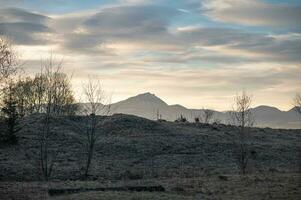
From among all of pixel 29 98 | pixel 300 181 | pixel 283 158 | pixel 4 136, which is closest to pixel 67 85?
pixel 29 98

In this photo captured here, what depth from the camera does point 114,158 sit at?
1692 inches

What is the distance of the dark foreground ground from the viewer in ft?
80.4

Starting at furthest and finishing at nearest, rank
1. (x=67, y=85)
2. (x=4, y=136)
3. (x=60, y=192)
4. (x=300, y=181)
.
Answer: (x=67, y=85) → (x=4, y=136) → (x=300, y=181) → (x=60, y=192)

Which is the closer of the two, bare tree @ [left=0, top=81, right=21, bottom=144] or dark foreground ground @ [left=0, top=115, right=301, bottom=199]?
dark foreground ground @ [left=0, top=115, right=301, bottom=199]

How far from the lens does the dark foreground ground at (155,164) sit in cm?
2450

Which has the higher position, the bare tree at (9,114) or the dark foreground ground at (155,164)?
the bare tree at (9,114)

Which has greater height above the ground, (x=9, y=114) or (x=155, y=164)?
(x=9, y=114)

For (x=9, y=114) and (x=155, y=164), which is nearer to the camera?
(x=155, y=164)

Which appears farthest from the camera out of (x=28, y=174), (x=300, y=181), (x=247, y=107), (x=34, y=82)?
(x=34, y=82)

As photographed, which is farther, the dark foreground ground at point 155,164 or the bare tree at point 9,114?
the bare tree at point 9,114

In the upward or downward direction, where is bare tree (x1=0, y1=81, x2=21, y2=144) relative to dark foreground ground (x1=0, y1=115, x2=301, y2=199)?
upward

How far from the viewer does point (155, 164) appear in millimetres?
40312

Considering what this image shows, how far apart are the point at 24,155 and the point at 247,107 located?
17966 mm

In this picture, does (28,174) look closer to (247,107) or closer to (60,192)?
(60,192)
